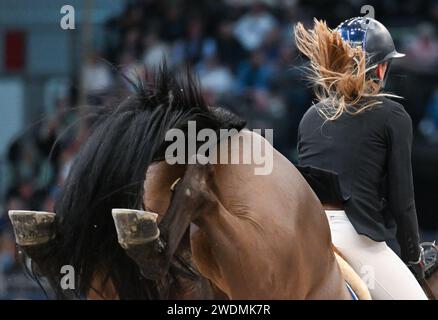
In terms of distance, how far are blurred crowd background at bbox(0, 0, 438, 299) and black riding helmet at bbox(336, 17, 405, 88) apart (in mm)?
5456

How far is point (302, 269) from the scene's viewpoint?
4.28 m

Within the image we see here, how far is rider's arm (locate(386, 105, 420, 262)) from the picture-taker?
186 inches

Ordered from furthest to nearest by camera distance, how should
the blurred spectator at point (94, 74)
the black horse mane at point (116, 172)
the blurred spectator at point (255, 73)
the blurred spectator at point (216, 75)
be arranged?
the blurred spectator at point (216, 75)
the blurred spectator at point (255, 73)
the blurred spectator at point (94, 74)
the black horse mane at point (116, 172)

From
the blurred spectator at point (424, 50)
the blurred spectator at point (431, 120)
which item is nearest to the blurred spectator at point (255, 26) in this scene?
the blurred spectator at point (424, 50)

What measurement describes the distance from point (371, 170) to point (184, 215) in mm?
1156

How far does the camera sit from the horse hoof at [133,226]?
12.5 feet

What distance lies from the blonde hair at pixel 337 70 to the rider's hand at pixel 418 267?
0.79 meters

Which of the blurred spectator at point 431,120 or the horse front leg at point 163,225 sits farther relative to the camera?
the blurred spectator at point 431,120

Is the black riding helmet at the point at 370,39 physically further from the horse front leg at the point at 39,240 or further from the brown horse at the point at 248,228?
the horse front leg at the point at 39,240

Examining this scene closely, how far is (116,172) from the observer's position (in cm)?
431

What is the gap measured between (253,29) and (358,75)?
9.21 m
